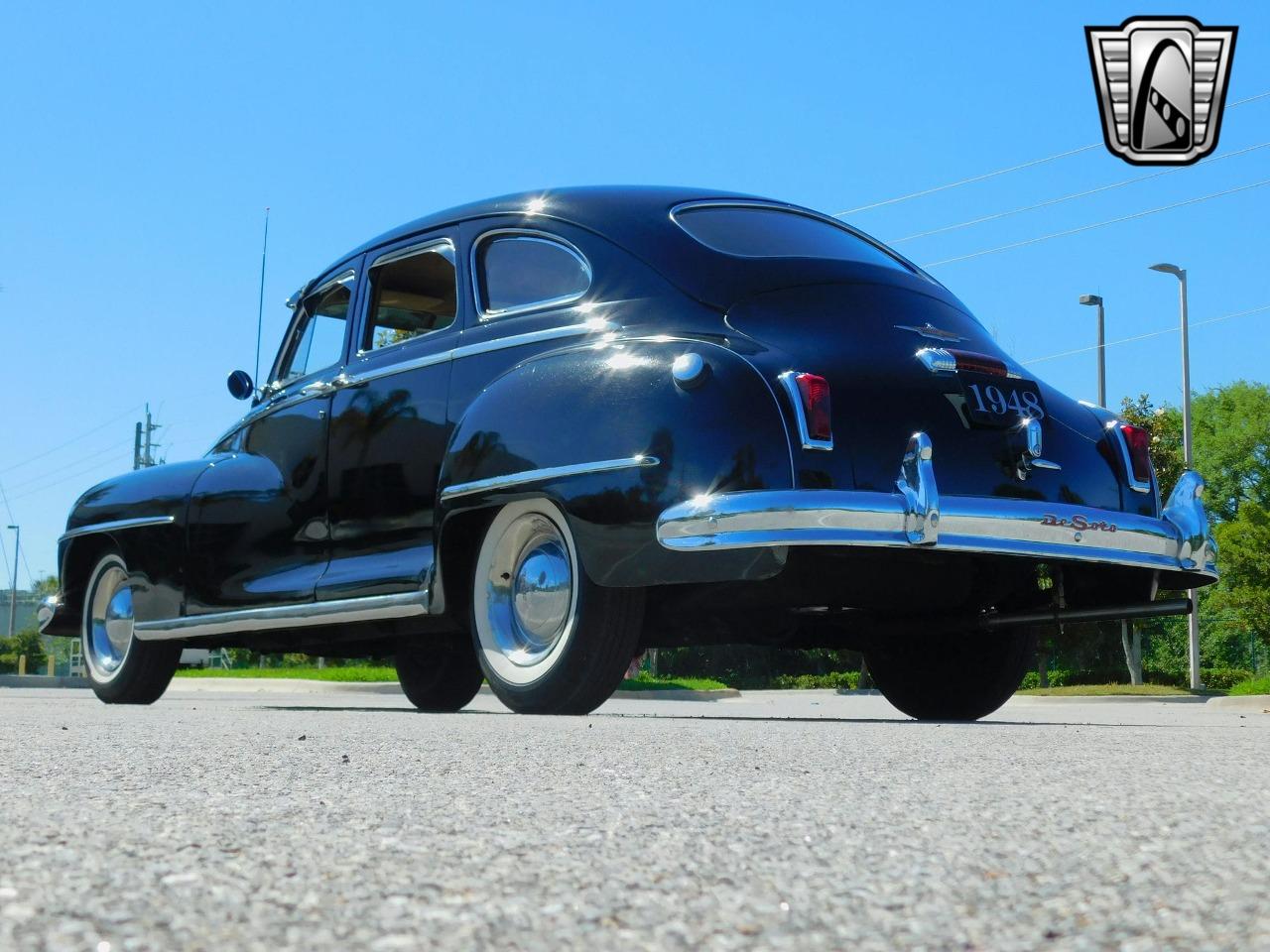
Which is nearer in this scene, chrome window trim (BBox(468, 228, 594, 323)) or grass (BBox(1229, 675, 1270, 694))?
chrome window trim (BBox(468, 228, 594, 323))

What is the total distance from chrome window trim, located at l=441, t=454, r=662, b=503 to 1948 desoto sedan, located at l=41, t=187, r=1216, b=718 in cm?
1

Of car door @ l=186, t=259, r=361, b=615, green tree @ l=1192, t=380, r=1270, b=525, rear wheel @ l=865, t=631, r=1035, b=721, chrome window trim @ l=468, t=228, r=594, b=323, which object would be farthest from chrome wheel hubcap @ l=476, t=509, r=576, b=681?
green tree @ l=1192, t=380, r=1270, b=525

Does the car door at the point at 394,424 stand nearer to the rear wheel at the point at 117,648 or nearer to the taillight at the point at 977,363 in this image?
the rear wheel at the point at 117,648

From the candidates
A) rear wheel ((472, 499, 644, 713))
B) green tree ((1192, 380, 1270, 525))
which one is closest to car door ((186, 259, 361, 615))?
rear wheel ((472, 499, 644, 713))

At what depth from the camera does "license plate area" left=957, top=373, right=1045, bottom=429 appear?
534 cm

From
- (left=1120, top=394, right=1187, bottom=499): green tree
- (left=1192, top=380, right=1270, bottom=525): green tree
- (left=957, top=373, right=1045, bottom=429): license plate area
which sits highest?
(left=1192, top=380, right=1270, bottom=525): green tree

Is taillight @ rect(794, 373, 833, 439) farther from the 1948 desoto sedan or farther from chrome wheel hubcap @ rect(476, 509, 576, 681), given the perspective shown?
chrome wheel hubcap @ rect(476, 509, 576, 681)

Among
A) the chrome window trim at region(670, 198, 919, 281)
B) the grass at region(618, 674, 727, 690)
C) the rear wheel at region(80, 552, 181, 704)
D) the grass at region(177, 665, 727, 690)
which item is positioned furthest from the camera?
the grass at region(177, 665, 727, 690)

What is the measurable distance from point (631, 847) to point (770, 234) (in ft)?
14.1

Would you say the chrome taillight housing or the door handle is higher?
the door handle

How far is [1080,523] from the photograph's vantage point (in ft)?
17.9

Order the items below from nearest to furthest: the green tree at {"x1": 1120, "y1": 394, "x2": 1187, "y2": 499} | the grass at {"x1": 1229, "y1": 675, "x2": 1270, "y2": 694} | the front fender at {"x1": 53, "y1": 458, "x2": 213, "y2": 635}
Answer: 1. the front fender at {"x1": 53, "y1": 458, "x2": 213, "y2": 635}
2. the grass at {"x1": 1229, "y1": 675, "x2": 1270, "y2": 694}
3. the green tree at {"x1": 1120, "y1": 394, "x2": 1187, "y2": 499}

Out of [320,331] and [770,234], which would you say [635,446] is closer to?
[770,234]

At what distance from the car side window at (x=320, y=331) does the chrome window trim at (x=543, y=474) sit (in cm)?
174
